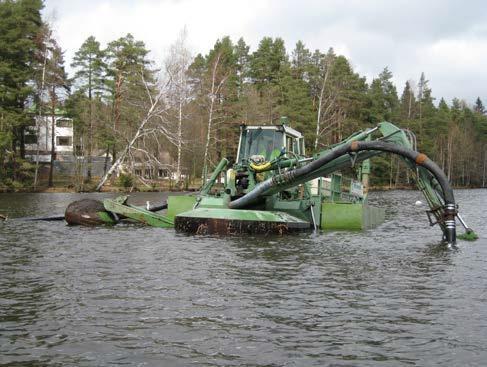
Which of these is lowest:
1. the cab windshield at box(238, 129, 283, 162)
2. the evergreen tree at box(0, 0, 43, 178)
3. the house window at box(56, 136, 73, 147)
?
the cab windshield at box(238, 129, 283, 162)

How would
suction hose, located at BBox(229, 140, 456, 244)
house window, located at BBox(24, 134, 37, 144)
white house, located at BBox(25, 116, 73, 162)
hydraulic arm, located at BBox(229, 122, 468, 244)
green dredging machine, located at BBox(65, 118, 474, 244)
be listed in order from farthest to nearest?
house window, located at BBox(24, 134, 37, 144), white house, located at BBox(25, 116, 73, 162), green dredging machine, located at BBox(65, 118, 474, 244), hydraulic arm, located at BBox(229, 122, 468, 244), suction hose, located at BBox(229, 140, 456, 244)

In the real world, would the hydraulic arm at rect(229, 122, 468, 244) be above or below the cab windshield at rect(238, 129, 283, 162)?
below

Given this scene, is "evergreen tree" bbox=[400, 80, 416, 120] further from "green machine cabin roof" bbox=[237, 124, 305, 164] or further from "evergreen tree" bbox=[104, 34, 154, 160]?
"green machine cabin roof" bbox=[237, 124, 305, 164]

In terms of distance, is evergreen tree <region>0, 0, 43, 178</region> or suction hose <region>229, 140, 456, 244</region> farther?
evergreen tree <region>0, 0, 43, 178</region>

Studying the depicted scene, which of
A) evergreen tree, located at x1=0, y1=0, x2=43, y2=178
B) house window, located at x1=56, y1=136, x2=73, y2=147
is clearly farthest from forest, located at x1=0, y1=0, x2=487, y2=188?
house window, located at x1=56, y1=136, x2=73, y2=147

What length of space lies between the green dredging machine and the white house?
124 feet

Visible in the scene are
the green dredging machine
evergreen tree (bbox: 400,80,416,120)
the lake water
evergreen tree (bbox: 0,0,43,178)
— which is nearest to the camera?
the lake water

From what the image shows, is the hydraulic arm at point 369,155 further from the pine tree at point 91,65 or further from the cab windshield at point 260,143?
the pine tree at point 91,65

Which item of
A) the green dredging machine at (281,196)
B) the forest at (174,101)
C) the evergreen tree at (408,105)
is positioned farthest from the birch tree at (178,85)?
the evergreen tree at (408,105)

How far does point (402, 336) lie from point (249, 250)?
24.5 feet

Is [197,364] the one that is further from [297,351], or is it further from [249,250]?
[249,250]

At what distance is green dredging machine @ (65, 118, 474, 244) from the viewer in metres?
17.1

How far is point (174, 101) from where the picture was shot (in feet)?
168

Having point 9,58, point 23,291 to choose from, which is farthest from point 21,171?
point 23,291
